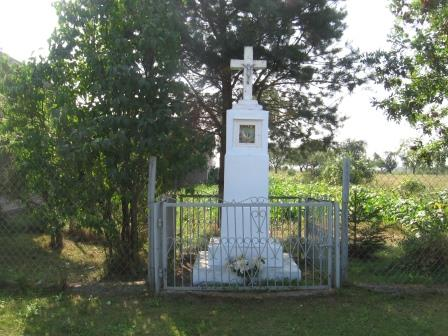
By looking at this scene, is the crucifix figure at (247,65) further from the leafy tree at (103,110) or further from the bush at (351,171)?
the bush at (351,171)

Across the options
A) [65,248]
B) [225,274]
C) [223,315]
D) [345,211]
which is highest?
[345,211]

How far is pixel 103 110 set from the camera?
5.62 m

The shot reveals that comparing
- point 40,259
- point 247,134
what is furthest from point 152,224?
point 40,259

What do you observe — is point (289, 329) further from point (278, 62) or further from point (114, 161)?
point (278, 62)

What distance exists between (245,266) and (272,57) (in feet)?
12.4

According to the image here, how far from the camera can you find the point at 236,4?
749 cm

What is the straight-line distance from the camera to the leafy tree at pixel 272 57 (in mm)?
7383

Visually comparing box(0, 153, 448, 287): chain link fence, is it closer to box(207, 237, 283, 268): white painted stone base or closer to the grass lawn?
the grass lawn

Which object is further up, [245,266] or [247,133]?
[247,133]

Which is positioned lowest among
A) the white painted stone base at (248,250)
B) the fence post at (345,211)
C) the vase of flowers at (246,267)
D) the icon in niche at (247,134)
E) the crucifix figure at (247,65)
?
the vase of flowers at (246,267)

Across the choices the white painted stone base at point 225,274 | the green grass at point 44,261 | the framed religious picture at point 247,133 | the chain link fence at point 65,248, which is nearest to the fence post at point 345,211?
the white painted stone base at point 225,274

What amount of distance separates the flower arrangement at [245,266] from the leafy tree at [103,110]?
1339 millimetres

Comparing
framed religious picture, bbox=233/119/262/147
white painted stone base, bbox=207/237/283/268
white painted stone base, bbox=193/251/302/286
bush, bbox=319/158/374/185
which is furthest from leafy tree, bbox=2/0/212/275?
bush, bbox=319/158/374/185

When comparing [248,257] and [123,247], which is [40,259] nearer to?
[123,247]
